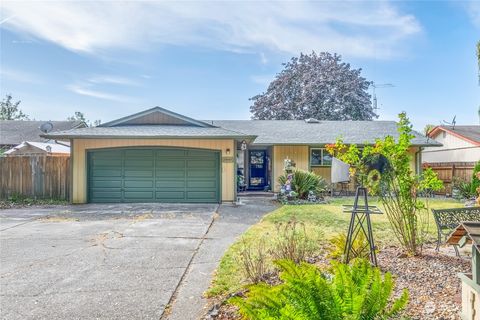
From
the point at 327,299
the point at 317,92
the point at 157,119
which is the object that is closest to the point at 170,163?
the point at 157,119

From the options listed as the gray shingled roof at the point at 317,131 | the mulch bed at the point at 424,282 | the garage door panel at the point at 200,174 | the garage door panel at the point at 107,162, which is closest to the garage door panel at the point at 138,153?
the garage door panel at the point at 107,162

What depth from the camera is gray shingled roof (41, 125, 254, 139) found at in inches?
484

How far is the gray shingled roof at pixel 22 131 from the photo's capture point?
21.9m

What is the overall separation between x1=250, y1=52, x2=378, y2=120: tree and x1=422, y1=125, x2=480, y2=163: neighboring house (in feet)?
26.4

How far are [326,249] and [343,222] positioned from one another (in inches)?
126

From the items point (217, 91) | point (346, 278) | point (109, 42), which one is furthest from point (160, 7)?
point (217, 91)

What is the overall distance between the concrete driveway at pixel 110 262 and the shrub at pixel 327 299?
1294 mm

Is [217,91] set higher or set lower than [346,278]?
higher

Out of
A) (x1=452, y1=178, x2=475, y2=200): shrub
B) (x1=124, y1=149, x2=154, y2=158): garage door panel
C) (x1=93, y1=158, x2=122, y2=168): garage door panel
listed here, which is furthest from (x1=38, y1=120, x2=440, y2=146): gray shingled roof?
(x1=452, y1=178, x2=475, y2=200): shrub

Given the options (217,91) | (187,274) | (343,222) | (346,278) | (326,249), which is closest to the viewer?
(346,278)

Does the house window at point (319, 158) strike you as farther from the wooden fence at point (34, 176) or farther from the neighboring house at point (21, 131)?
the neighboring house at point (21, 131)

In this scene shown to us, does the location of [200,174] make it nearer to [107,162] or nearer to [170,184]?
[170,184]

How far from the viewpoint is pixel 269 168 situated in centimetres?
1708

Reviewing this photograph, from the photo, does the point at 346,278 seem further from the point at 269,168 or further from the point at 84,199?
Result: the point at 269,168
